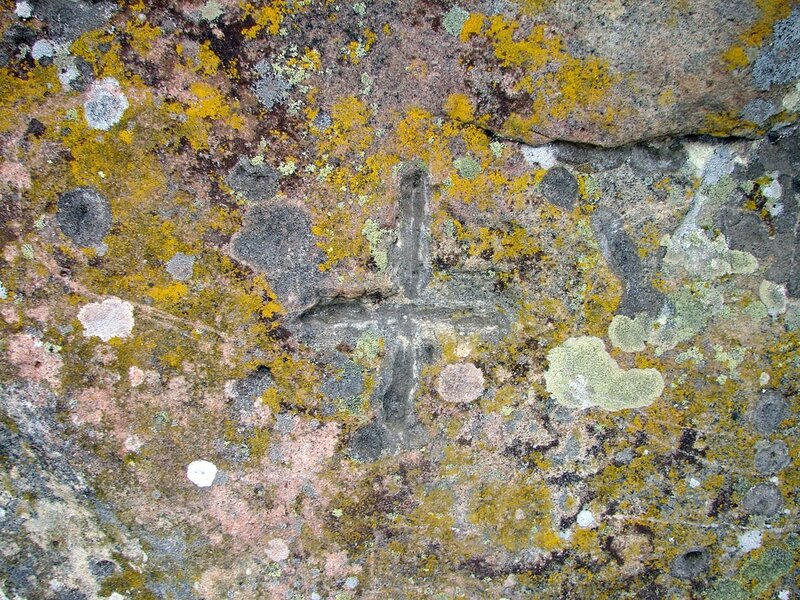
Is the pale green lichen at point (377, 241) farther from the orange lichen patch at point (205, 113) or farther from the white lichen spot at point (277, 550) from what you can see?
the white lichen spot at point (277, 550)

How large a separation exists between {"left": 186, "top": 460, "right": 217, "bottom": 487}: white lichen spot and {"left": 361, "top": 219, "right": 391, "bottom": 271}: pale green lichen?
1.42 m

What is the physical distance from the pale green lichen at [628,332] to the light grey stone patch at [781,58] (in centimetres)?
122

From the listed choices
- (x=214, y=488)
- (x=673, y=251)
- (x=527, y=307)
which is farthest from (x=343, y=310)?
(x=673, y=251)

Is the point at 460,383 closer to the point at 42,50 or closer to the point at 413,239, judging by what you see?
the point at 413,239

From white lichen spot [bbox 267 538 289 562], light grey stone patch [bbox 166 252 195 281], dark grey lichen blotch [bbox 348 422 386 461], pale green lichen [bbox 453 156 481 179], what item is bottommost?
white lichen spot [bbox 267 538 289 562]

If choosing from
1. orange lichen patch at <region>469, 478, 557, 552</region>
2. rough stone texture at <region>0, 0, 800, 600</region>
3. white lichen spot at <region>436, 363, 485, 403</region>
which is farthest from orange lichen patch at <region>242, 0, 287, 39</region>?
orange lichen patch at <region>469, 478, 557, 552</region>

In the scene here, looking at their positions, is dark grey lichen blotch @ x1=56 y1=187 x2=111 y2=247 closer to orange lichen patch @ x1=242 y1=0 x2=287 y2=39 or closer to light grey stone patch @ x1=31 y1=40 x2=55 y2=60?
light grey stone patch @ x1=31 y1=40 x2=55 y2=60

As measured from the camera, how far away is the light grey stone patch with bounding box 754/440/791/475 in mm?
3377

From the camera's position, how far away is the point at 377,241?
3127mm

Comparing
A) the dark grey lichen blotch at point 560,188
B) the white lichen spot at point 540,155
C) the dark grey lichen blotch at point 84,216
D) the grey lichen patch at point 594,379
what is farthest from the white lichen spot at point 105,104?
the grey lichen patch at point 594,379

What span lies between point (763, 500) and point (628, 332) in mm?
1287

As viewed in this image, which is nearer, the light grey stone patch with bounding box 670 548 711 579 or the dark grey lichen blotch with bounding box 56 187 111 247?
the dark grey lichen blotch with bounding box 56 187 111 247

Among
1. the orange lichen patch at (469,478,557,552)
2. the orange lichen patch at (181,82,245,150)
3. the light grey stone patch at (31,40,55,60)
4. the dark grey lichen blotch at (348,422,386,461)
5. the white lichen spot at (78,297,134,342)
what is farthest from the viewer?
the orange lichen patch at (469,478,557,552)

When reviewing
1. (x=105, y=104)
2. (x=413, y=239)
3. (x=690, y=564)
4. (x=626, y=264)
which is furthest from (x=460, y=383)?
(x=105, y=104)
